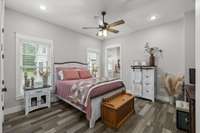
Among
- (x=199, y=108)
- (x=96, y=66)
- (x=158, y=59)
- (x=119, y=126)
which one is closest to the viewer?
(x=199, y=108)

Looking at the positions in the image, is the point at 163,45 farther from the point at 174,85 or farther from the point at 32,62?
the point at 32,62

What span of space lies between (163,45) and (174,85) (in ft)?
4.88

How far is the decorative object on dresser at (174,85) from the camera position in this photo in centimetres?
326

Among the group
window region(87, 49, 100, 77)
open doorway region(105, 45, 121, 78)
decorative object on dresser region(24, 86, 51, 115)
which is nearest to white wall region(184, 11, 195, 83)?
open doorway region(105, 45, 121, 78)

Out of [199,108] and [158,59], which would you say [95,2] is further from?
[158,59]

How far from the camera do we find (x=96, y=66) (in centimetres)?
570

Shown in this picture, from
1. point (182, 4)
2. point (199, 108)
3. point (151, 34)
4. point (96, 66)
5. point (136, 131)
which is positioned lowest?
point (136, 131)

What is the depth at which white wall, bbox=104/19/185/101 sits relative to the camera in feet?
11.6

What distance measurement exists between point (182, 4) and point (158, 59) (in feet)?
6.21

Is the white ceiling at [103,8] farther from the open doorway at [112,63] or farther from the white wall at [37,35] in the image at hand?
the open doorway at [112,63]

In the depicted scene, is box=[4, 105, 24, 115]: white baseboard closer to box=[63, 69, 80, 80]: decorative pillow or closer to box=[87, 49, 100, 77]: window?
box=[63, 69, 80, 80]: decorative pillow

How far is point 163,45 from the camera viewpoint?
12.7 ft

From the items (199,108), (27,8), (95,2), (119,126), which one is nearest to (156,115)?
(119,126)

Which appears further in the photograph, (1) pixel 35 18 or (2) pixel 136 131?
(1) pixel 35 18
